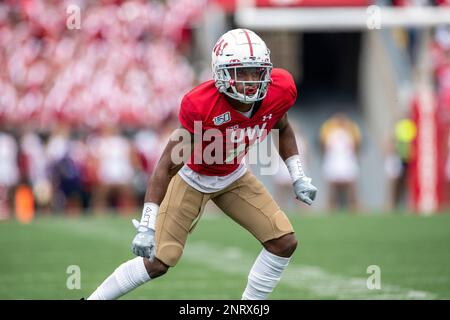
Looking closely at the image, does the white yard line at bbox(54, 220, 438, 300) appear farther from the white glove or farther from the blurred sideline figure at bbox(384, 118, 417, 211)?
the blurred sideline figure at bbox(384, 118, 417, 211)

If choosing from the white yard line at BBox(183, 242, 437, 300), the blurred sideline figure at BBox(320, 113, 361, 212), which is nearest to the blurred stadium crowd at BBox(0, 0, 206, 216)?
the blurred sideline figure at BBox(320, 113, 361, 212)

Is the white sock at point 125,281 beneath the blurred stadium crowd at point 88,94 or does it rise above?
beneath

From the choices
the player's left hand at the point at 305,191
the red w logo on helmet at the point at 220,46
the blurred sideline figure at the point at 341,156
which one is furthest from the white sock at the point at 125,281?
the blurred sideline figure at the point at 341,156

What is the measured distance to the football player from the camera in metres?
4.94

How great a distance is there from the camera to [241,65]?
4961mm

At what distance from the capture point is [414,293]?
6305 mm

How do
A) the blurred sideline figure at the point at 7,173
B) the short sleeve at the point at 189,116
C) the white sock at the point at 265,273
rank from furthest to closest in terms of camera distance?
the blurred sideline figure at the point at 7,173 < the white sock at the point at 265,273 < the short sleeve at the point at 189,116

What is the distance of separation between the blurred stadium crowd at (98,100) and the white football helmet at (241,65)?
10.3 metres

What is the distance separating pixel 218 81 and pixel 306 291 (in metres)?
2.18

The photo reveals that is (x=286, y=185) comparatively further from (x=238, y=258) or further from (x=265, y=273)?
(x=265, y=273)

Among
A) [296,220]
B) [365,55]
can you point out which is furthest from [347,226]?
[365,55]

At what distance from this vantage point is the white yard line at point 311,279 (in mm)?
6295

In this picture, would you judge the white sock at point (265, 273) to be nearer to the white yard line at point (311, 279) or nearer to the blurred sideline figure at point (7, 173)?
the white yard line at point (311, 279)
